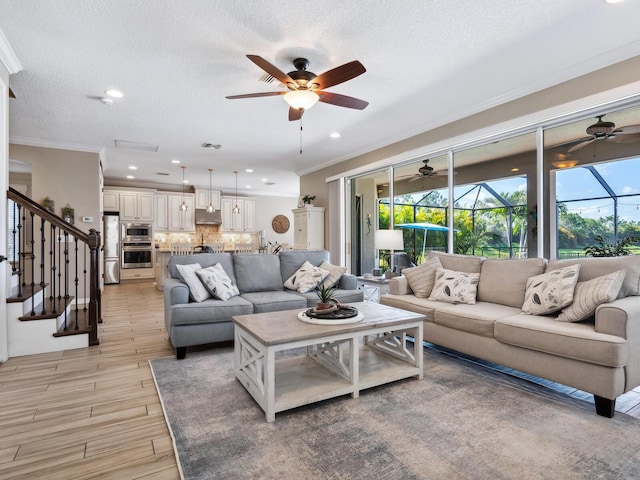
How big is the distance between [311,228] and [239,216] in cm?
406

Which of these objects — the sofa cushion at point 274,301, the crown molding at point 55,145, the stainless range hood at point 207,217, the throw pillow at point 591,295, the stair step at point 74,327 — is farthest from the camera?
the stainless range hood at point 207,217

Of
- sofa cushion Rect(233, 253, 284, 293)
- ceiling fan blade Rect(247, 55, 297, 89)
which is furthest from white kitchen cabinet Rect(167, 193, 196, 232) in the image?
ceiling fan blade Rect(247, 55, 297, 89)

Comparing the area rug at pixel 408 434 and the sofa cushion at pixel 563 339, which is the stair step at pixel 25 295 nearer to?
the area rug at pixel 408 434

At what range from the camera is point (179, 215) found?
948 cm

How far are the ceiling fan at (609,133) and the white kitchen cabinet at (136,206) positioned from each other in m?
8.93

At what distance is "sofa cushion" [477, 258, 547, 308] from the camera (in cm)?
308

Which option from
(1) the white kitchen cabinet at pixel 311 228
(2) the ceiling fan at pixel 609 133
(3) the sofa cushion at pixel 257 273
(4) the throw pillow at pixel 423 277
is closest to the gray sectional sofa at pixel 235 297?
(3) the sofa cushion at pixel 257 273

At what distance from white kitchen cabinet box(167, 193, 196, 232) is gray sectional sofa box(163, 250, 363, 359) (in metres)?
5.96

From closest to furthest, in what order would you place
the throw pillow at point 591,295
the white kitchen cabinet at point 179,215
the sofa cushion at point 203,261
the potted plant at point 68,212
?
the throw pillow at point 591,295
the sofa cushion at point 203,261
the potted plant at point 68,212
the white kitchen cabinet at point 179,215

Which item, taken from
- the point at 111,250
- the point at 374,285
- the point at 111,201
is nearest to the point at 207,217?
the point at 111,201

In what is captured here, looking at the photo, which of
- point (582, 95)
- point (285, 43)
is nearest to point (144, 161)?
point (285, 43)

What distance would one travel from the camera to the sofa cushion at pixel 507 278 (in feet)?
10.1

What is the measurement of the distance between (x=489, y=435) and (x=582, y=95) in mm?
3091

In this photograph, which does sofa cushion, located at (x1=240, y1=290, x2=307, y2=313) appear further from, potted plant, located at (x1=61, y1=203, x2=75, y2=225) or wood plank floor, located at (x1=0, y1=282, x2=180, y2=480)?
potted plant, located at (x1=61, y1=203, x2=75, y2=225)
